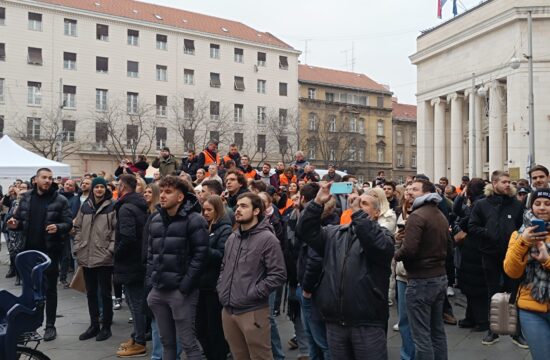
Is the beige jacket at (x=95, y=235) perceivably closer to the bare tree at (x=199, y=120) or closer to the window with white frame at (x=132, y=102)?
the bare tree at (x=199, y=120)

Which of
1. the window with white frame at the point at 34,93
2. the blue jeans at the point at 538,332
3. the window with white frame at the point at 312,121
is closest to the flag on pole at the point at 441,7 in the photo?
the window with white frame at the point at 312,121

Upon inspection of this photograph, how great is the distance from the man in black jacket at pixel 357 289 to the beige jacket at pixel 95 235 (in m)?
3.83

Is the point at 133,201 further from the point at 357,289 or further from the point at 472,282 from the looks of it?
the point at 472,282

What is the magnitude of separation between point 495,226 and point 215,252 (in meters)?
3.70

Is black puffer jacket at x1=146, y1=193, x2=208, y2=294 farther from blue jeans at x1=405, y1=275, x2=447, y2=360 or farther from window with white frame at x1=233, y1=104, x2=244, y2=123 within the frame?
window with white frame at x1=233, y1=104, x2=244, y2=123

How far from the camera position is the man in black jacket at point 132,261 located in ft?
22.1

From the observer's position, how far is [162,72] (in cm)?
5447

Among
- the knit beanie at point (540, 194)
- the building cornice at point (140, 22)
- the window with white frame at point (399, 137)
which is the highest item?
the building cornice at point (140, 22)

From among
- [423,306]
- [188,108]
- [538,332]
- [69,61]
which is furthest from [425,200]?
[69,61]

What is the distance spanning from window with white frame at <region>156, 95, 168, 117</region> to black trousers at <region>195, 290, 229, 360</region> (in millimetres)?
49647

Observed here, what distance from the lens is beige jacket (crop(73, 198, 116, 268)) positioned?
7.22m

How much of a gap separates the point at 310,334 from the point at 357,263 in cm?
192

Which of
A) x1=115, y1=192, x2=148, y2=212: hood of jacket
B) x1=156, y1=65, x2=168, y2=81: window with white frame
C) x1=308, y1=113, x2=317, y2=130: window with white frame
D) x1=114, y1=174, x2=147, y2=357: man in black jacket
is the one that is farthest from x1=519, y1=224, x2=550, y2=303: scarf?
x1=308, y1=113, x2=317, y2=130: window with white frame

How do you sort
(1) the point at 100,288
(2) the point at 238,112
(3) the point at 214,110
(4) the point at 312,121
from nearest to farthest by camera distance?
(1) the point at 100,288 < (3) the point at 214,110 < (2) the point at 238,112 < (4) the point at 312,121
